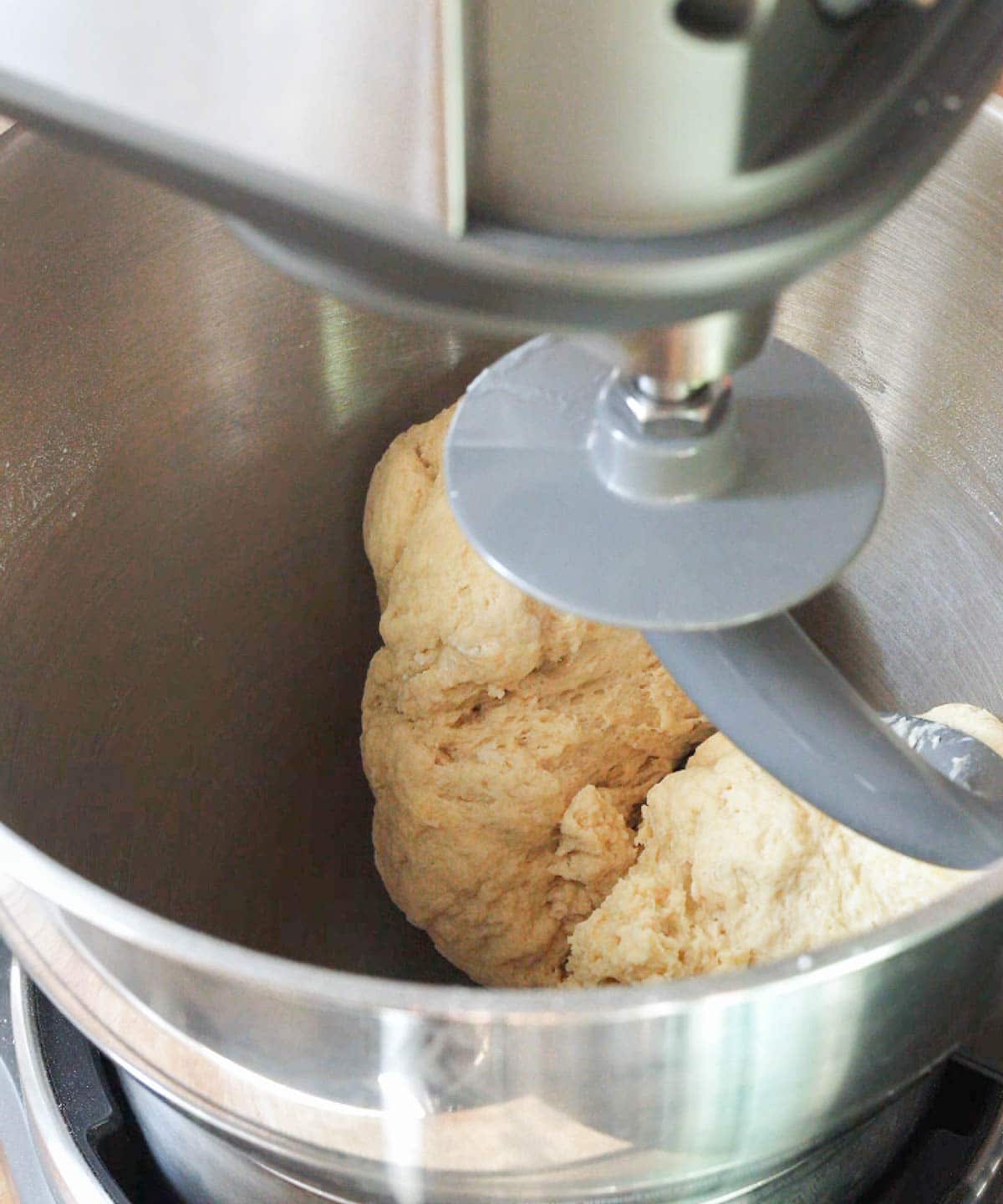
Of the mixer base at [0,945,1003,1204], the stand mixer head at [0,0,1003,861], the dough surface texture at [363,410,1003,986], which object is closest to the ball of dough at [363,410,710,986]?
the dough surface texture at [363,410,1003,986]

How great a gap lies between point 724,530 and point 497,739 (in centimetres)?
41

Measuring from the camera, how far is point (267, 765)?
0.85m

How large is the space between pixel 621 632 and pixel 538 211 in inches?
20.3

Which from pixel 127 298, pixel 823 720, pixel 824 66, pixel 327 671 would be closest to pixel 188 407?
pixel 127 298

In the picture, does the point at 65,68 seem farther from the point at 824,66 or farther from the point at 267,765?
the point at 267,765

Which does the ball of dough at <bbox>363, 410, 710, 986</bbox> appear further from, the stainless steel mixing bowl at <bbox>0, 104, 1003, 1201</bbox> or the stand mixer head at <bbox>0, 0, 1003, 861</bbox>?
the stand mixer head at <bbox>0, 0, 1003, 861</bbox>

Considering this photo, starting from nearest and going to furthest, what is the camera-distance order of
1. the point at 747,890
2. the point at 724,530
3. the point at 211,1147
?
the point at 724,530 < the point at 211,1147 < the point at 747,890

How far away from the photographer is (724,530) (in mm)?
409

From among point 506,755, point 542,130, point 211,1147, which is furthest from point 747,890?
point 542,130

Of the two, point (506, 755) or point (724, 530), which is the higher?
point (724, 530)

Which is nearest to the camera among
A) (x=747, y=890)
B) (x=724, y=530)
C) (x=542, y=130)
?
(x=542, y=130)

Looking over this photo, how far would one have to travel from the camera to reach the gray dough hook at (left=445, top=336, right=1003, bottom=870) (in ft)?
1.32

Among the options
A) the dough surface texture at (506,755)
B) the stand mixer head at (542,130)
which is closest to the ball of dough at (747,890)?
the dough surface texture at (506,755)

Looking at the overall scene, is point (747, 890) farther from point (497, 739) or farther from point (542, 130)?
point (542, 130)
